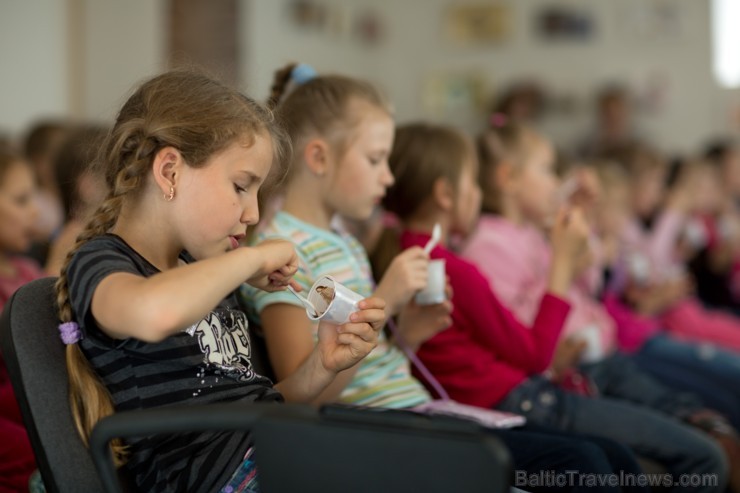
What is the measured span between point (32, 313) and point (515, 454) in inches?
39.9

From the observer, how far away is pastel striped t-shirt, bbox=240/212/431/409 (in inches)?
75.2

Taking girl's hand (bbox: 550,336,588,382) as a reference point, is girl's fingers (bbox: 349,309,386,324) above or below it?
above

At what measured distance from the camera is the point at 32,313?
142cm

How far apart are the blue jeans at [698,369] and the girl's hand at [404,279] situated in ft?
5.10

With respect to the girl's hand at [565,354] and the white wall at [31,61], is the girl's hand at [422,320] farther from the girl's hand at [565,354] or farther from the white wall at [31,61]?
the white wall at [31,61]

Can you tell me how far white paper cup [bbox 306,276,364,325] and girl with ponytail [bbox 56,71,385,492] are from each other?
22mm

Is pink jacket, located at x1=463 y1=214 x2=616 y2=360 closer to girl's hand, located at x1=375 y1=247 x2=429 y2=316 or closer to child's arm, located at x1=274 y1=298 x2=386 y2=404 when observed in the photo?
girl's hand, located at x1=375 y1=247 x2=429 y2=316

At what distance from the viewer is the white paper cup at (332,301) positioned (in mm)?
1501

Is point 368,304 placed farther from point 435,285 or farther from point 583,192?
point 583,192

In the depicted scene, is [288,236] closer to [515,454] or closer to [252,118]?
[252,118]

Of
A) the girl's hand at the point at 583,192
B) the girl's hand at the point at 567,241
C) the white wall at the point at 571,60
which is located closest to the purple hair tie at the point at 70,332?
the girl's hand at the point at 567,241

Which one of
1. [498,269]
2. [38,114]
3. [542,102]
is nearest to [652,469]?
[498,269]

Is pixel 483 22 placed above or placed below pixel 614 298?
above

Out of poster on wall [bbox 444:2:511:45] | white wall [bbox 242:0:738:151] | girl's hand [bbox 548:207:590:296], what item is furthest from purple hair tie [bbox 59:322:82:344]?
poster on wall [bbox 444:2:511:45]
